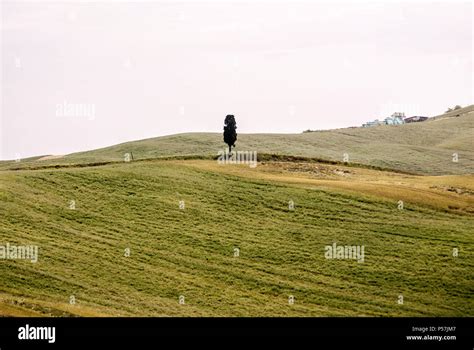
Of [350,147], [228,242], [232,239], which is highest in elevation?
[350,147]

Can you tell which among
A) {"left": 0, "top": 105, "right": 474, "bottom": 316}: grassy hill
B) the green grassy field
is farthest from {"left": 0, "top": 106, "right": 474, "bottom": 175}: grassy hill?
the green grassy field

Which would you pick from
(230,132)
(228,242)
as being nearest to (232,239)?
(228,242)

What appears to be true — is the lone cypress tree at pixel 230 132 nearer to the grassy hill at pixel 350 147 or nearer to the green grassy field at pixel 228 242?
the grassy hill at pixel 350 147

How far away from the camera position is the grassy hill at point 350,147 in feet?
328

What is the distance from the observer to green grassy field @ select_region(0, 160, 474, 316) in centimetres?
4894

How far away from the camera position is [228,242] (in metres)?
58.4

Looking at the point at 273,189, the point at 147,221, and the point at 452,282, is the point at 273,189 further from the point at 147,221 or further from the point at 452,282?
the point at 452,282

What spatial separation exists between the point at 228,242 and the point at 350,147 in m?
61.3

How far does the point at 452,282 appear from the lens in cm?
5253

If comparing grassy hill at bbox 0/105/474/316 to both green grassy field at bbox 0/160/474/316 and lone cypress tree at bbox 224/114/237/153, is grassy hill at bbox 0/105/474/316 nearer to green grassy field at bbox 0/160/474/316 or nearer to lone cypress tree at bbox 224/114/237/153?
green grassy field at bbox 0/160/474/316

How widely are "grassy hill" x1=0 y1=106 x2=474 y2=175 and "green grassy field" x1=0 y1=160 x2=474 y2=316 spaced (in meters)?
19.0

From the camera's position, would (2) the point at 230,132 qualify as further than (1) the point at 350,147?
No

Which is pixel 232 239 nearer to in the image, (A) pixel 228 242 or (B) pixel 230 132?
(A) pixel 228 242
